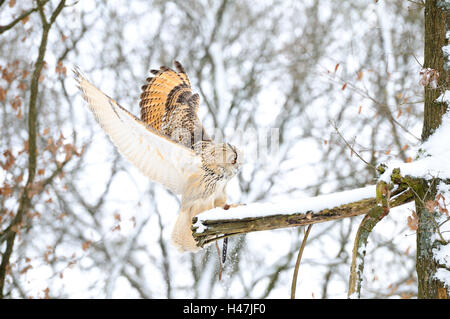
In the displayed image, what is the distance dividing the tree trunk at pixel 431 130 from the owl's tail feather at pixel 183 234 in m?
1.52

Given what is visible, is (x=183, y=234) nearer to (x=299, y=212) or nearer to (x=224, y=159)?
(x=224, y=159)

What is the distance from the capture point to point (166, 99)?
13.3 ft

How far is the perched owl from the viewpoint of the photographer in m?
2.96

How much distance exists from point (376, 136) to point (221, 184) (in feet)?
16.1

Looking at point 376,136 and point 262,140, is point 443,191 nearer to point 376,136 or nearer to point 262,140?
point 262,140

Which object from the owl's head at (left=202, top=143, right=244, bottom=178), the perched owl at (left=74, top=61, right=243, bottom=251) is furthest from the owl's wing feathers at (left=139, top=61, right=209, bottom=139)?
the owl's head at (left=202, top=143, right=244, bottom=178)

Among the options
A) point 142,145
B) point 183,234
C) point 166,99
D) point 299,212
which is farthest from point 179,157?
point 299,212

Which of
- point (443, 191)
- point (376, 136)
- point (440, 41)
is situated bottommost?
point (443, 191)

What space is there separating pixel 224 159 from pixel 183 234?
2.01ft

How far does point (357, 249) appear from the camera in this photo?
210 cm

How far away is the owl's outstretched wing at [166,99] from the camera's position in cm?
391

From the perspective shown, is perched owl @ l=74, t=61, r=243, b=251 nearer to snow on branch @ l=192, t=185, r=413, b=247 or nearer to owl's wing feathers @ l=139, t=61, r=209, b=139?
owl's wing feathers @ l=139, t=61, r=209, b=139
